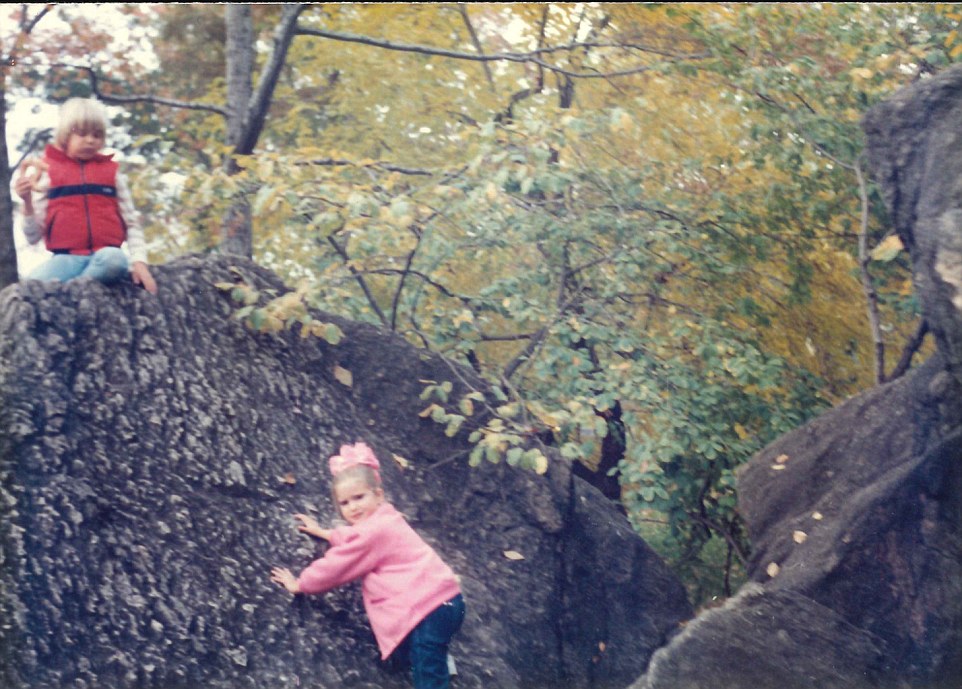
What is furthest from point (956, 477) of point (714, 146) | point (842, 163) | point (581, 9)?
point (581, 9)

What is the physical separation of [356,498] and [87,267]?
5.67 ft

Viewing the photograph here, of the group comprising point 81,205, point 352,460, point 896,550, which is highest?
point 81,205

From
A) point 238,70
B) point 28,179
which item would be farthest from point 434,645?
point 238,70

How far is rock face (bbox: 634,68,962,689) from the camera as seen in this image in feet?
17.3

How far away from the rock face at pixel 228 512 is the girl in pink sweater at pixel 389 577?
253 mm

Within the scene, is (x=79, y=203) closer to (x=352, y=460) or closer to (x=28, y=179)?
(x=28, y=179)

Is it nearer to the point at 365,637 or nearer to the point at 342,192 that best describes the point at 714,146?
the point at 342,192

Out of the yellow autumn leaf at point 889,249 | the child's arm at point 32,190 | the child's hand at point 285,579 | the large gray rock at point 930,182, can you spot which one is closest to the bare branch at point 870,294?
the yellow autumn leaf at point 889,249

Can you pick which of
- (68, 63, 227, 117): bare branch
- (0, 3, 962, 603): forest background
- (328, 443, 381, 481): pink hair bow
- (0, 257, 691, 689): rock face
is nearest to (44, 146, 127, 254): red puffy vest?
(0, 257, 691, 689): rock face

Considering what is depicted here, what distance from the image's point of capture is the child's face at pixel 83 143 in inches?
188

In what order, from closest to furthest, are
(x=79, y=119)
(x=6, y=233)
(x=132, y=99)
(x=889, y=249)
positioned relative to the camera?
(x=79, y=119) < (x=889, y=249) < (x=6, y=233) < (x=132, y=99)

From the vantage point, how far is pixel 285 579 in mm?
4676

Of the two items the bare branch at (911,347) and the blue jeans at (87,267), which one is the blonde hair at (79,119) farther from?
the bare branch at (911,347)

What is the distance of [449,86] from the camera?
12430 mm
